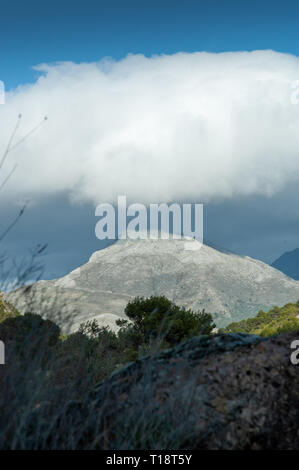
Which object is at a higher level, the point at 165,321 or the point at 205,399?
the point at 165,321

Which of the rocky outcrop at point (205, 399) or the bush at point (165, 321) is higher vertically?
the bush at point (165, 321)

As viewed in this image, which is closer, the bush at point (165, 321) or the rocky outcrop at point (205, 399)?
the rocky outcrop at point (205, 399)

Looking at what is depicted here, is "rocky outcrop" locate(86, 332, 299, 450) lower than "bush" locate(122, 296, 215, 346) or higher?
lower

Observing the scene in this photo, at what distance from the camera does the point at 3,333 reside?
6496mm

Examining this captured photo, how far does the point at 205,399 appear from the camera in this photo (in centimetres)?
537

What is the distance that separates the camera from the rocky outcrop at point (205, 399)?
490cm

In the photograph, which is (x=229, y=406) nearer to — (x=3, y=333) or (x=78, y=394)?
(x=78, y=394)

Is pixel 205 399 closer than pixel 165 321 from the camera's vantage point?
Yes

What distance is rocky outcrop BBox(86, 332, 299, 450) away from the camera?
16.1 ft

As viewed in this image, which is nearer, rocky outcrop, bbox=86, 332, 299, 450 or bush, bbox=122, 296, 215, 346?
rocky outcrop, bbox=86, 332, 299, 450

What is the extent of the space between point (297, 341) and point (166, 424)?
2074mm
